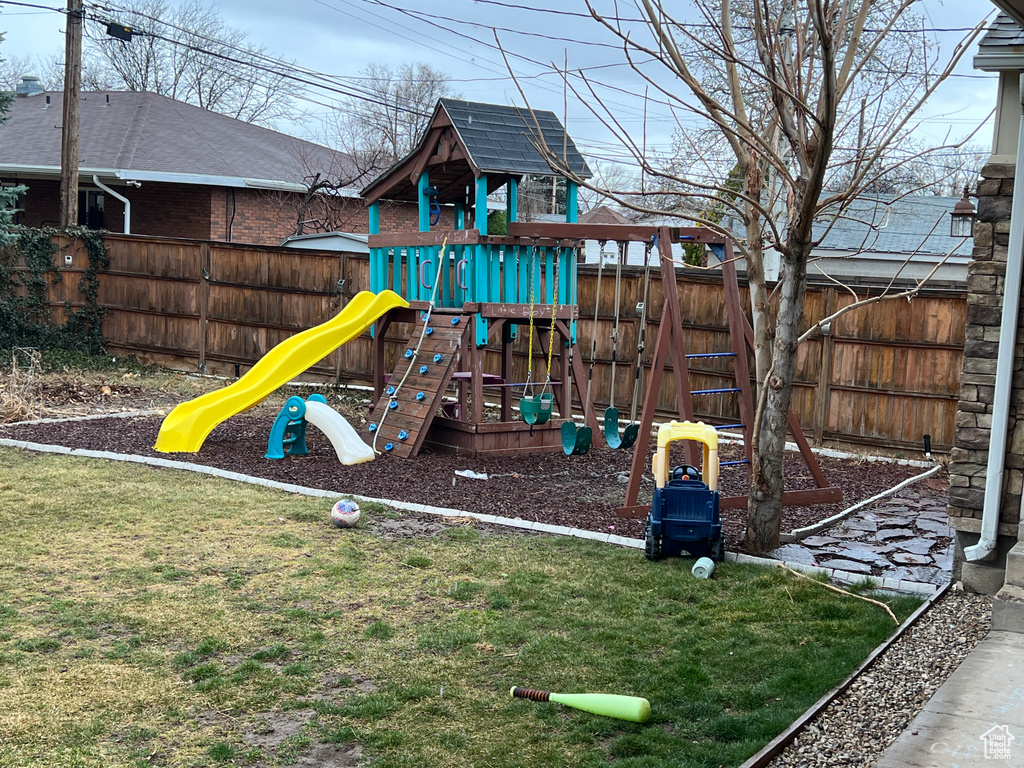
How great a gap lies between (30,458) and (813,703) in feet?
24.6

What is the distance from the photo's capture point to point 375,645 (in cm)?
458

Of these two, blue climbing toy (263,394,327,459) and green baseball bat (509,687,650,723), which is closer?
green baseball bat (509,687,650,723)

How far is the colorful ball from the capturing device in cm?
670

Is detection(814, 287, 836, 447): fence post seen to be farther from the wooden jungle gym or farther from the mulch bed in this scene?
the wooden jungle gym

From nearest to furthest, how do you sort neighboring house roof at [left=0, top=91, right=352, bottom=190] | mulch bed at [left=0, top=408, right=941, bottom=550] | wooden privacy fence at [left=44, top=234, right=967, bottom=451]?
1. mulch bed at [left=0, top=408, right=941, bottom=550]
2. wooden privacy fence at [left=44, top=234, right=967, bottom=451]
3. neighboring house roof at [left=0, top=91, right=352, bottom=190]

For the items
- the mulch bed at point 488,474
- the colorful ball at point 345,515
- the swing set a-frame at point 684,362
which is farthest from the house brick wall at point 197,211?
the colorful ball at point 345,515

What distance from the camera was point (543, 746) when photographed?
3.60 m

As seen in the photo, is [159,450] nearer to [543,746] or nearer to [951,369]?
[543,746]

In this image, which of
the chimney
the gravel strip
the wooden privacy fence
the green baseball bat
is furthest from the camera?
the chimney

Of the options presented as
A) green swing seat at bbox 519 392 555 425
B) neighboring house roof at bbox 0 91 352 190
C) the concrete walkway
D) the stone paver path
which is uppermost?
neighboring house roof at bbox 0 91 352 190

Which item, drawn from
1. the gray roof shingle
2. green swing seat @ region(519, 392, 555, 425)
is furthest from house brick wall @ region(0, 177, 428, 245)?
the gray roof shingle

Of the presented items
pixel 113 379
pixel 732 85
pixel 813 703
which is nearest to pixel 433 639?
pixel 813 703

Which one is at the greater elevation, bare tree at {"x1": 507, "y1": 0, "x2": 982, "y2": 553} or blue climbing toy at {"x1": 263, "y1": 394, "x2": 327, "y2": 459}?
bare tree at {"x1": 507, "y1": 0, "x2": 982, "y2": 553}

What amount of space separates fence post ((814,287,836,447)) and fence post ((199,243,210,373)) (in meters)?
9.18
